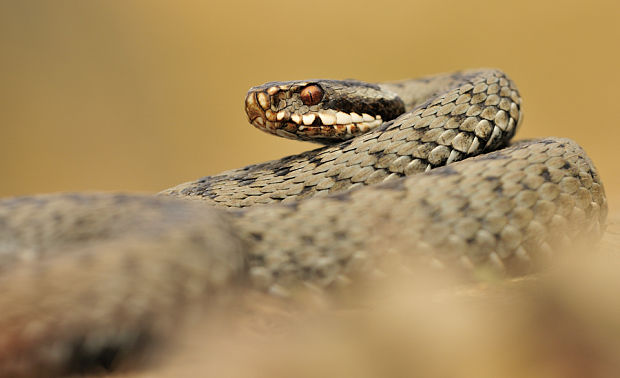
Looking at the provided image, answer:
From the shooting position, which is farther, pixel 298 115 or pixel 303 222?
pixel 298 115

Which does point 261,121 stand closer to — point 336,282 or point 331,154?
point 331,154

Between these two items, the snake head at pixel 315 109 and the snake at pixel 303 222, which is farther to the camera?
the snake head at pixel 315 109

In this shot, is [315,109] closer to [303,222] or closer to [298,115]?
[298,115]

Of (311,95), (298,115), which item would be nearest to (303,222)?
(298,115)

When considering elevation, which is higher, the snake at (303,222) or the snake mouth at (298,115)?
the snake mouth at (298,115)

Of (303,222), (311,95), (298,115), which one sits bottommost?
(303,222)

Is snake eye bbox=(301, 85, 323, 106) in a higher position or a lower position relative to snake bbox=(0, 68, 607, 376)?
higher
